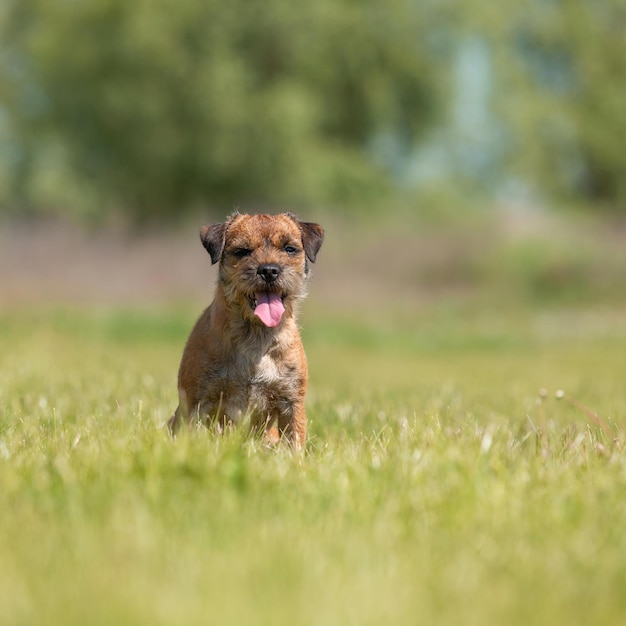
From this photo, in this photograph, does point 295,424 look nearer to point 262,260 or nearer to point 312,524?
point 262,260

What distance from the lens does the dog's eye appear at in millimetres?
5500

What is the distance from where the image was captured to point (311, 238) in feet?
19.4

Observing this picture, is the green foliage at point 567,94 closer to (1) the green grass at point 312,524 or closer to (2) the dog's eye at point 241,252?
(2) the dog's eye at point 241,252

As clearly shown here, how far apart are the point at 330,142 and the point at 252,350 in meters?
29.1

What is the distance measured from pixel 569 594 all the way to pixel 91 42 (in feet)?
112

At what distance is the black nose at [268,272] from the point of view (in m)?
5.27

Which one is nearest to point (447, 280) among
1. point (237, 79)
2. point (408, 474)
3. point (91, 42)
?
point (237, 79)

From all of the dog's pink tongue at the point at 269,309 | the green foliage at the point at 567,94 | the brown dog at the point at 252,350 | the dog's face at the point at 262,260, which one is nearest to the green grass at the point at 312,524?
the brown dog at the point at 252,350

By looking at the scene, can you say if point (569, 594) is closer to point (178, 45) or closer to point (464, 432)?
point (464, 432)

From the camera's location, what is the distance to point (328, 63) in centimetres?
3244

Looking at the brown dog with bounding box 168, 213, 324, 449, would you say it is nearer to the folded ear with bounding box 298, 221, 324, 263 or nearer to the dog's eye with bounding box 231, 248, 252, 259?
the dog's eye with bounding box 231, 248, 252, 259

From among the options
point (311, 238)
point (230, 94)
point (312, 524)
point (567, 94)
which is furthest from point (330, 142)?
point (312, 524)

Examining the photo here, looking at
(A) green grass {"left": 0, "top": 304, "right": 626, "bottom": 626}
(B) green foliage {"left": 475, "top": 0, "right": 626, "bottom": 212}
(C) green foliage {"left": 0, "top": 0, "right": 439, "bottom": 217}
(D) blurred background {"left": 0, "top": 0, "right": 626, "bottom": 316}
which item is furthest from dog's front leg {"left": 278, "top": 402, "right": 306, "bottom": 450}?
(B) green foliage {"left": 475, "top": 0, "right": 626, "bottom": 212}

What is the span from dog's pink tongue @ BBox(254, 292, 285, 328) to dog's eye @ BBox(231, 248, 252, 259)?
283mm
